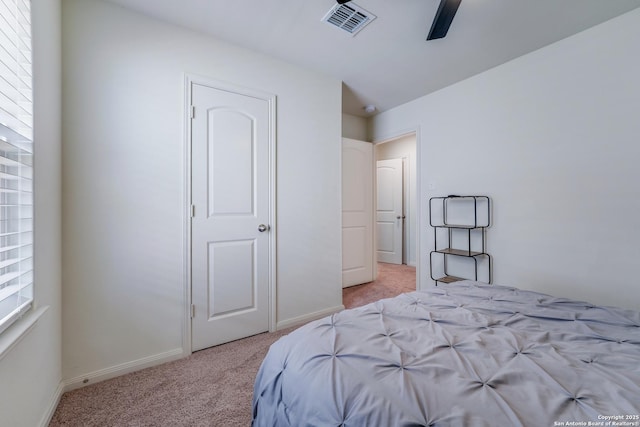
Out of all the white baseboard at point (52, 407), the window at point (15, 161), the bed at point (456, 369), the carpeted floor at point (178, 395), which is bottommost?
the carpeted floor at point (178, 395)

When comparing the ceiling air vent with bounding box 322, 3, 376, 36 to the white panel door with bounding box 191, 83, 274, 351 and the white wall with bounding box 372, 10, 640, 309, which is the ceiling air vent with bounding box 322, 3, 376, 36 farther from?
the white wall with bounding box 372, 10, 640, 309

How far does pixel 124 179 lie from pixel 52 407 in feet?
4.45

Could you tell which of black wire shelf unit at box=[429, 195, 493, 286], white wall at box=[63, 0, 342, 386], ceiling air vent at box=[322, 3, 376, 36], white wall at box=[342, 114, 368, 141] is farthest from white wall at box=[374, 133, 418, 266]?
white wall at box=[63, 0, 342, 386]

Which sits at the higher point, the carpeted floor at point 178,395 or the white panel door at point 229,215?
the white panel door at point 229,215

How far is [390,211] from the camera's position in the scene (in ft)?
17.1

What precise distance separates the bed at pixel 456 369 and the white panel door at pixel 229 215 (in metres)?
1.17

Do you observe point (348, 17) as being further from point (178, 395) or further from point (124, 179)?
point (178, 395)

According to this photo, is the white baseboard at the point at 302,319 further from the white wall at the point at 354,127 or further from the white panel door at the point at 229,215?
the white wall at the point at 354,127

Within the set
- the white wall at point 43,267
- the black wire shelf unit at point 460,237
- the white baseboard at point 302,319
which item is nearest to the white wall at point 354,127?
the black wire shelf unit at point 460,237

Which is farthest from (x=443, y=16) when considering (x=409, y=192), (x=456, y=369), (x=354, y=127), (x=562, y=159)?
(x=409, y=192)

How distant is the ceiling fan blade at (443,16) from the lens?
137cm

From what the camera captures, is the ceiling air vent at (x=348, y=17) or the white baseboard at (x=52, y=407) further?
the ceiling air vent at (x=348, y=17)

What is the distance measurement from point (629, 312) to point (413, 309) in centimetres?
108

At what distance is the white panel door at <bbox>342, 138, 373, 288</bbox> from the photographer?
3652 mm
